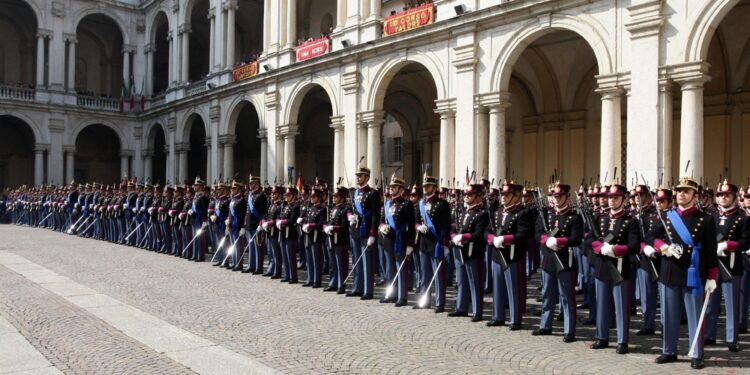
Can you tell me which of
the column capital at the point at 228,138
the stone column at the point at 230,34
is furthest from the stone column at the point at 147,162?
the stone column at the point at 230,34

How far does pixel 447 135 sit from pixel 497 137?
171cm

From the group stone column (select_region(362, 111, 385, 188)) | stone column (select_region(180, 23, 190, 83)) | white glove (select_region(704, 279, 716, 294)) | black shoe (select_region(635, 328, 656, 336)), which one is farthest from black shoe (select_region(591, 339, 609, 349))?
stone column (select_region(180, 23, 190, 83))

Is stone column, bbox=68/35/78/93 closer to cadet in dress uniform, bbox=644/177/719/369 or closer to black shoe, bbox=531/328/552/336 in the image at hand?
black shoe, bbox=531/328/552/336

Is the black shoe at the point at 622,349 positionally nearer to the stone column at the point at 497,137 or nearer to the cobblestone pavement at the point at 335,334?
the cobblestone pavement at the point at 335,334

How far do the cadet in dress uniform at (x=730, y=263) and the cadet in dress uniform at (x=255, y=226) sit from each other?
307 inches

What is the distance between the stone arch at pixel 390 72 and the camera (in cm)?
1781

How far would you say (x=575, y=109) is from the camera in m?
20.2

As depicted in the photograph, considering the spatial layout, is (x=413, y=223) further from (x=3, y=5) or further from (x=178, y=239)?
(x=3, y=5)

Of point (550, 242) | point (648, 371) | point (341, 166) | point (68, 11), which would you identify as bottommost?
point (648, 371)

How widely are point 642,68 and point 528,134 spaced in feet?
→ 28.0

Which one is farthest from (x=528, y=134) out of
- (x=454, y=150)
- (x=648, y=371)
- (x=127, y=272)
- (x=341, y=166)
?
(x=648, y=371)

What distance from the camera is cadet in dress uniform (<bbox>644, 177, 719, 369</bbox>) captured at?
6027 millimetres

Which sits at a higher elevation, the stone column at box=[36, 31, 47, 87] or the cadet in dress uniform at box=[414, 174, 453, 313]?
the stone column at box=[36, 31, 47, 87]

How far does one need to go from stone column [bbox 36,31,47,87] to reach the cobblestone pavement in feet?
85.6
